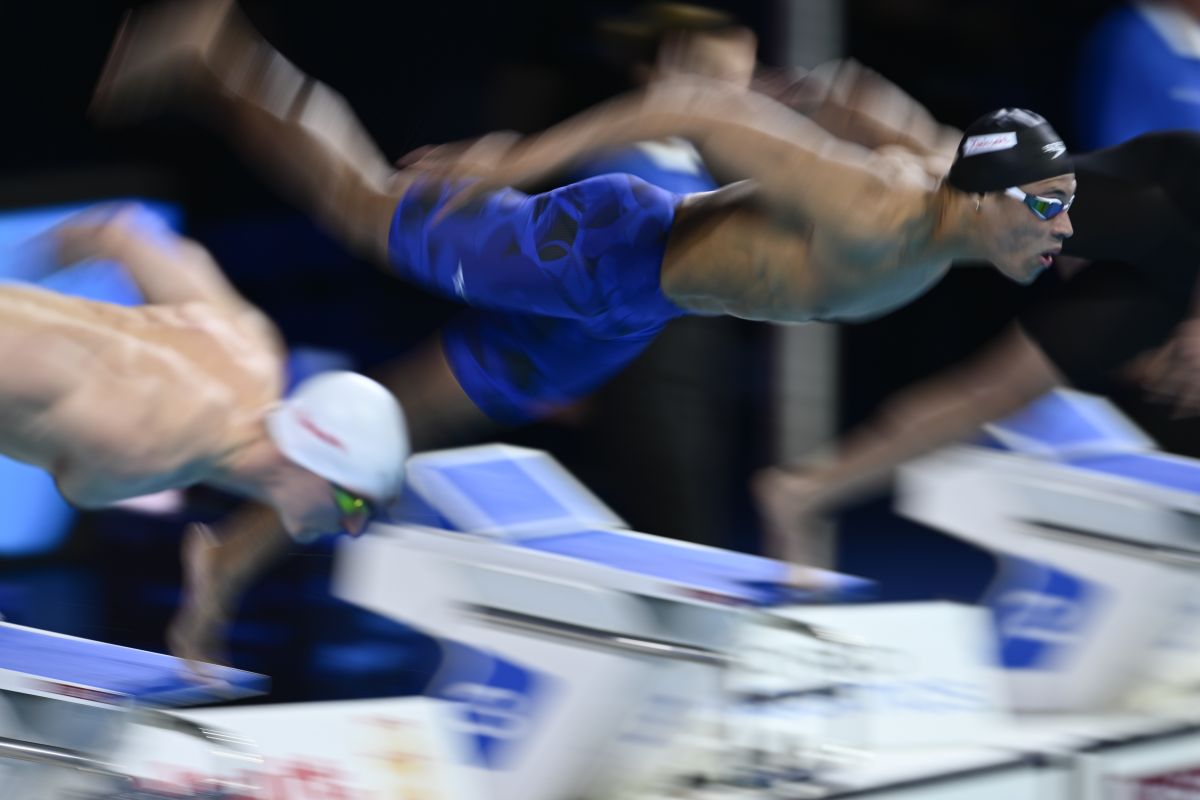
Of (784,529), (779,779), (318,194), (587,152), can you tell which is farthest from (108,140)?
(784,529)

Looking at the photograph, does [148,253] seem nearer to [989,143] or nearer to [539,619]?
[539,619]

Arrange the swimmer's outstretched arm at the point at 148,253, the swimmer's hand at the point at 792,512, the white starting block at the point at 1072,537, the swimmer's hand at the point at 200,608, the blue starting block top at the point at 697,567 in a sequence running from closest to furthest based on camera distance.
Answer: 1. the swimmer's outstretched arm at the point at 148,253
2. the swimmer's hand at the point at 200,608
3. the blue starting block top at the point at 697,567
4. the swimmer's hand at the point at 792,512
5. the white starting block at the point at 1072,537

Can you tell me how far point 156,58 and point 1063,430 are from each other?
3.00 meters

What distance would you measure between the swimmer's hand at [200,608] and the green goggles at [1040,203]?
1.80 meters

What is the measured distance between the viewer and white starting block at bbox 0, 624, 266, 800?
2621 mm

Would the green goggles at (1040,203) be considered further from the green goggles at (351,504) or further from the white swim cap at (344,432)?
the green goggles at (351,504)

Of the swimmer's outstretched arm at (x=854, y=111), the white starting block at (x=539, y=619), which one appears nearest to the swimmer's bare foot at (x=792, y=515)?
the white starting block at (x=539, y=619)

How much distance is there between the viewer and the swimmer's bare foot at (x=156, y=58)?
310 cm

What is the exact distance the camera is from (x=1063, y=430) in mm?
4984

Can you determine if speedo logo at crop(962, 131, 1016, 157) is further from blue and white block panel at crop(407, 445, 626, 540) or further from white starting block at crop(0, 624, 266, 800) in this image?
white starting block at crop(0, 624, 266, 800)

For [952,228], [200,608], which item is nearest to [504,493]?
[200,608]

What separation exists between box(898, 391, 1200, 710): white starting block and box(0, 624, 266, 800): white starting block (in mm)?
2556

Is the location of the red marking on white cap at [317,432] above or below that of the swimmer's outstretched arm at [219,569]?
above

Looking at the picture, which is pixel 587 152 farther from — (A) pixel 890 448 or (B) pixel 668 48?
(A) pixel 890 448
